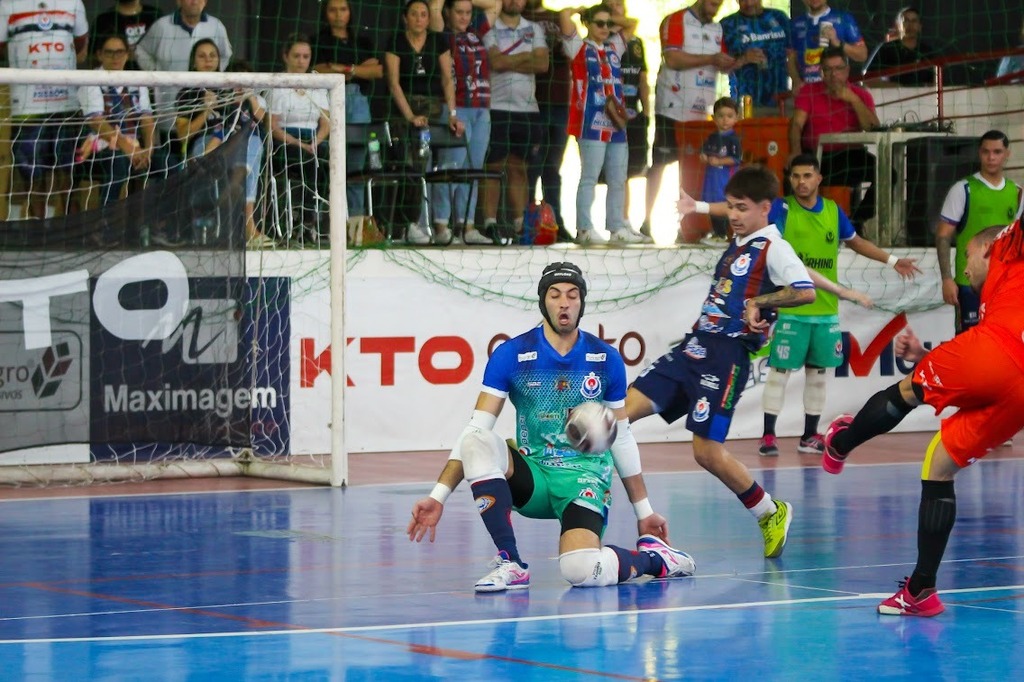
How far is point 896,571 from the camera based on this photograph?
772 centimetres

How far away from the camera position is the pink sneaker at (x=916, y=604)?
21.1 ft

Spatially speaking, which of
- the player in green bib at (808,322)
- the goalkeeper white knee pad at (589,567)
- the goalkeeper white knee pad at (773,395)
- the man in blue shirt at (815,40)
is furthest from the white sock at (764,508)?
the man in blue shirt at (815,40)

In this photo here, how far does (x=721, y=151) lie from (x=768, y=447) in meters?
3.11

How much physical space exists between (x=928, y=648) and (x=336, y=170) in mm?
6766

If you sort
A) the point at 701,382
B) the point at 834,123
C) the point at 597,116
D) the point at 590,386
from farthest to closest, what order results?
the point at 834,123 < the point at 597,116 < the point at 701,382 < the point at 590,386

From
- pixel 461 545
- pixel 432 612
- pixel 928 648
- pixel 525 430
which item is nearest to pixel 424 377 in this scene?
pixel 461 545

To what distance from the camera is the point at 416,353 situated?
14.0 meters

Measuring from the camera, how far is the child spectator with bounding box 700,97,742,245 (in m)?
15.2

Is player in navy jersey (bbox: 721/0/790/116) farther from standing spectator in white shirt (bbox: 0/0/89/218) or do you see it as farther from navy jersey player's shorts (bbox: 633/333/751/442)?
navy jersey player's shorts (bbox: 633/333/751/442)

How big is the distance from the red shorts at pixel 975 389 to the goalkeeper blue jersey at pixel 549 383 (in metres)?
1.50

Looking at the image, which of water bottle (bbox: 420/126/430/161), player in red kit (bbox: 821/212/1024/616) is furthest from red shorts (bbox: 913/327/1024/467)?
water bottle (bbox: 420/126/430/161)

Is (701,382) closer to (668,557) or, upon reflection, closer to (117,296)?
(668,557)

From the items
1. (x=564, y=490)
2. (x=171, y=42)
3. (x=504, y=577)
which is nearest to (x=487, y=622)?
(x=504, y=577)

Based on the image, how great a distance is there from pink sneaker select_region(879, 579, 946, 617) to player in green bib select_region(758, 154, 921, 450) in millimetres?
7093
